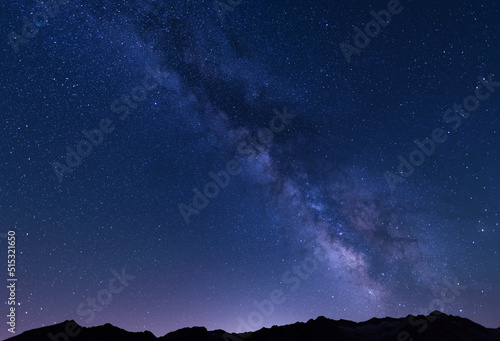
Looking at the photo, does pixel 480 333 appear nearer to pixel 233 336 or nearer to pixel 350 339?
pixel 350 339

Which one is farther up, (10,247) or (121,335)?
(10,247)

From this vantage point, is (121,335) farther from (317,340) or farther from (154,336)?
(317,340)

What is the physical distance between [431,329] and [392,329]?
429cm

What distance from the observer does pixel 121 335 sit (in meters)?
29.1

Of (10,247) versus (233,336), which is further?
(233,336)

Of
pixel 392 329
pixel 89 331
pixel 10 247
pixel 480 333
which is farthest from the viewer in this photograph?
pixel 392 329

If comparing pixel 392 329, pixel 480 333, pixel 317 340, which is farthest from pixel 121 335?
pixel 480 333

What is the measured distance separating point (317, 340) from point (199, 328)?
1246 cm

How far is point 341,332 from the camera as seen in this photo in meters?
37.3

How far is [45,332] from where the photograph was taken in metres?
24.2

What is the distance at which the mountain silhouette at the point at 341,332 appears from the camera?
29.8 metres

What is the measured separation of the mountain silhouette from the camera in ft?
97.8

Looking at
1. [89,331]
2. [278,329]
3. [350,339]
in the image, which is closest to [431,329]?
[350,339]

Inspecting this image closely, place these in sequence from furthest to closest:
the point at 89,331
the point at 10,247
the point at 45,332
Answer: the point at 89,331 → the point at 45,332 → the point at 10,247
